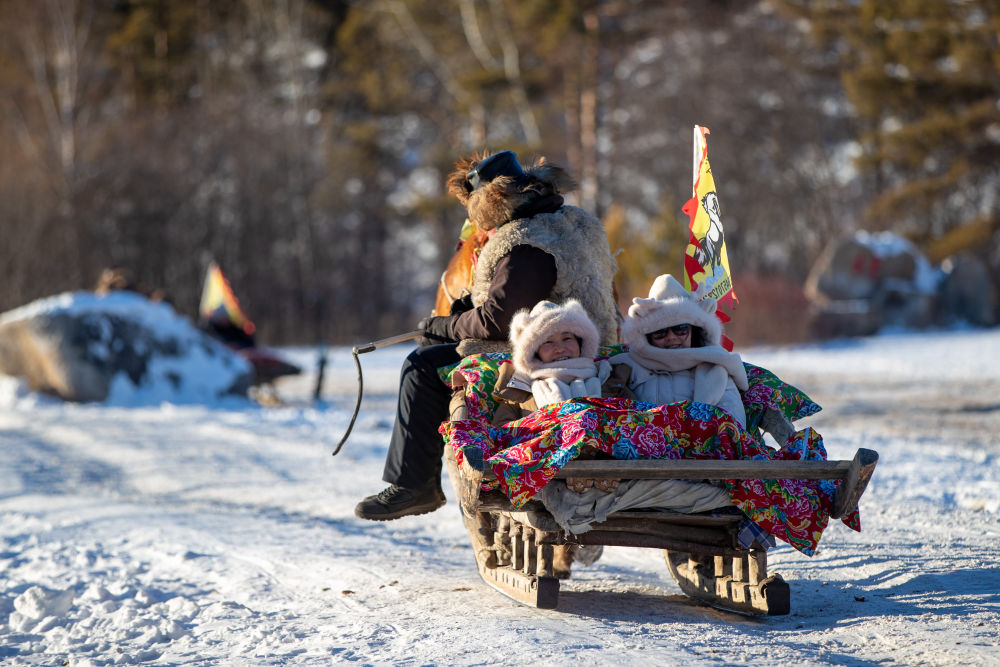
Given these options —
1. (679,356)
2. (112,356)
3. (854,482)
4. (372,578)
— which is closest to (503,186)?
(679,356)

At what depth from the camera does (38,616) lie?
4.85 m

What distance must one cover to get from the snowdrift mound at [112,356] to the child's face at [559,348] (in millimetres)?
11596

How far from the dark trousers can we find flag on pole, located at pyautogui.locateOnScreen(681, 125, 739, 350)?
1.25 m

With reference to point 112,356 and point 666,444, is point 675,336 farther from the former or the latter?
point 112,356

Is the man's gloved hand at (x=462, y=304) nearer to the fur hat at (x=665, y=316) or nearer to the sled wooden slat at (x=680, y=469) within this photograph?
the fur hat at (x=665, y=316)

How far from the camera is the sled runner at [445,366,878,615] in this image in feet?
12.6

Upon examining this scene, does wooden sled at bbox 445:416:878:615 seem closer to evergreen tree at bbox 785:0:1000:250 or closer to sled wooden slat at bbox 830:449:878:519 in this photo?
sled wooden slat at bbox 830:449:878:519

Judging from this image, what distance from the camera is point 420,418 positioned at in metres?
4.84

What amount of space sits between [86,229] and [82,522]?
23.8 metres

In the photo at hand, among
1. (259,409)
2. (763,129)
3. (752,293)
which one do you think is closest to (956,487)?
(259,409)

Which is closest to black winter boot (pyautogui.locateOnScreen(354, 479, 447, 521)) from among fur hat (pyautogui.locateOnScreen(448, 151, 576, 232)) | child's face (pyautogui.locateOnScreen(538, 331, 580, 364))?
child's face (pyautogui.locateOnScreen(538, 331, 580, 364))

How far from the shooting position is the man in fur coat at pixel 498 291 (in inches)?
189

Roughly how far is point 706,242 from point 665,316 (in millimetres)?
1046

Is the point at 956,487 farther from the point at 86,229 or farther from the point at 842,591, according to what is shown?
the point at 86,229
